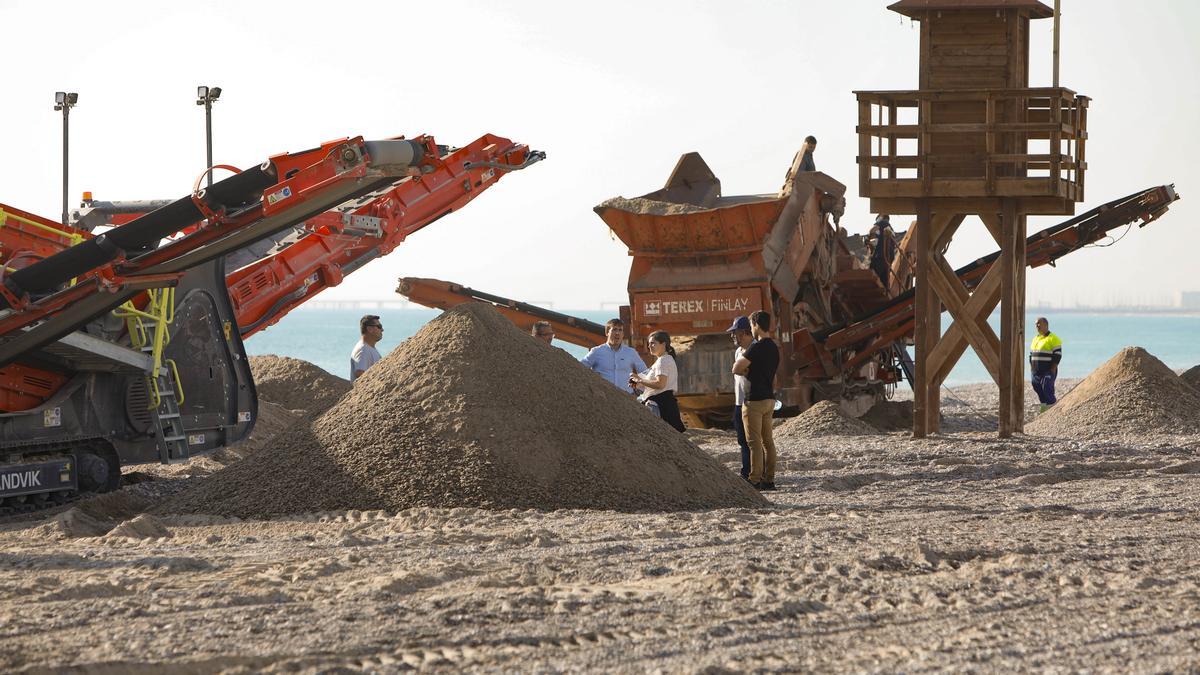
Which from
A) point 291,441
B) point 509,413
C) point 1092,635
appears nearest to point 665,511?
point 509,413

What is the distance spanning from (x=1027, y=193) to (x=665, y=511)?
22.9 ft

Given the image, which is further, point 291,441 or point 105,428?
point 105,428

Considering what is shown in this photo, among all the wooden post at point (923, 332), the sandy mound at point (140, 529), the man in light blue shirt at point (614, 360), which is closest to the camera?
the sandy mound at point (140, 529)

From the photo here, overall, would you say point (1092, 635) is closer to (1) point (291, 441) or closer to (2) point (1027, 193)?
(1) point (291, 441)

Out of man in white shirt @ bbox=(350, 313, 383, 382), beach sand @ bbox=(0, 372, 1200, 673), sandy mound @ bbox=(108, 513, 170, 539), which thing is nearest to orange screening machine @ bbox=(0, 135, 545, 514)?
beach sand @ bbox=(0, 372, 1200, 673)

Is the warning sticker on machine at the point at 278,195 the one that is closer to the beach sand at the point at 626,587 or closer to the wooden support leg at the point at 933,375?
the beach sand at the point at 626,587

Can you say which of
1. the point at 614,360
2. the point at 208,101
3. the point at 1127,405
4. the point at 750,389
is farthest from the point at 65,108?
the point at 1127,405

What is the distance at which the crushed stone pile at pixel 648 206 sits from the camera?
60.4 ft

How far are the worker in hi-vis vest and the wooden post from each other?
5.83 m

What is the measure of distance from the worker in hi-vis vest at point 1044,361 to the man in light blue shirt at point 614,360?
10.4 meters

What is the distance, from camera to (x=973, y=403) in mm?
27641

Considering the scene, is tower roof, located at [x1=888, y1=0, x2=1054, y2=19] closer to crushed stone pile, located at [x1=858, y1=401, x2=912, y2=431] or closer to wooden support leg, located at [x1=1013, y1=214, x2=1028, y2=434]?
wooden support leg, located at [x1=1013, y1=214, x2=1028, y2=434]

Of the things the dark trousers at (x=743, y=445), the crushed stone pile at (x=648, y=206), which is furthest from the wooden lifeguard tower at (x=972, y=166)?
the dark trousers at (x=743, y=445)

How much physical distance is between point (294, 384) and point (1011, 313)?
33.5ft
